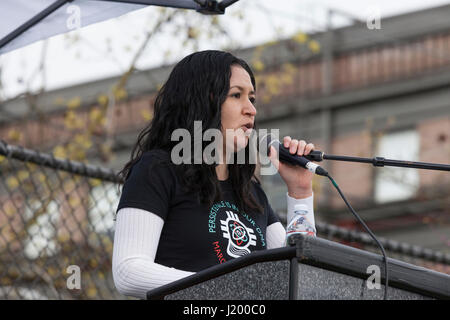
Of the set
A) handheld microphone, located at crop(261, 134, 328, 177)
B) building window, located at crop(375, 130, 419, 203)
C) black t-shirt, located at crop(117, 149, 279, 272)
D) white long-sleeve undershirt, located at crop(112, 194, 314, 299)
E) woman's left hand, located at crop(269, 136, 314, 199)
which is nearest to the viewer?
white long-sleeve undershirt, located at crop(112, 194, 314, 299)

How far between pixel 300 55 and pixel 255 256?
19428 millimetres

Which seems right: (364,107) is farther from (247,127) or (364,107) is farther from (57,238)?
(247,127)

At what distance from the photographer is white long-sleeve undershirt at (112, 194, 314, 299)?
8.73 ft

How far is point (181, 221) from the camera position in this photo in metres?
2.94

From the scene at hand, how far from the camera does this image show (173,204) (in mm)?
2973

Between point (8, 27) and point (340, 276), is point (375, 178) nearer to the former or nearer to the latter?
point (8, 27)

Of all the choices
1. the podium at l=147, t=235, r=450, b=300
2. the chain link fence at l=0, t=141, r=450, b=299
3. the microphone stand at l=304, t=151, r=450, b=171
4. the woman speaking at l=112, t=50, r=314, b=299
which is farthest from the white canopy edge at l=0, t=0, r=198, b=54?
the podium at l=147, t=235, r=450, b=300

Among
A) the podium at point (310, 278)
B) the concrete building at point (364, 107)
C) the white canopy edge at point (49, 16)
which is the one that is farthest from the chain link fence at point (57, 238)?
the concrete building at point (364, 107)

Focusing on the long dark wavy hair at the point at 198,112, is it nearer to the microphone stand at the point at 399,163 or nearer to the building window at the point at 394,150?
the microphone stand at the point at 399,163

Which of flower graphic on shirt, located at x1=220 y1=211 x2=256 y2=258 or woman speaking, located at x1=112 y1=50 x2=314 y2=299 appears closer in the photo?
woman speaking, located at x1=112 y1=50 x2=314 y2=299

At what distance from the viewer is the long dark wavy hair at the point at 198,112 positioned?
3.12 m

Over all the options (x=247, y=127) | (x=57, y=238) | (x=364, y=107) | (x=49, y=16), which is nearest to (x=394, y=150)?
(x=364, y=107)

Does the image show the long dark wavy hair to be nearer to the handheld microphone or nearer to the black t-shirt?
the black t-shirt

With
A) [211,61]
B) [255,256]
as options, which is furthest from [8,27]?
[255,256]
